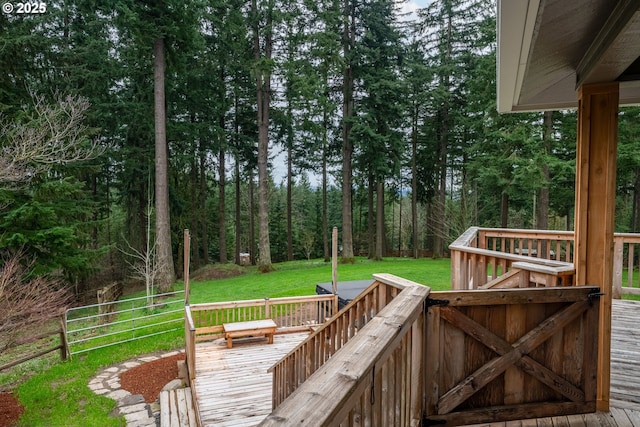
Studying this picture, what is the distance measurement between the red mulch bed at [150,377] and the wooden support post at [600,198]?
21.6 ft

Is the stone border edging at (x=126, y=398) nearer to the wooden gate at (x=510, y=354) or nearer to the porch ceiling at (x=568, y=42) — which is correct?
the wooden gate at (x=510, y=354)

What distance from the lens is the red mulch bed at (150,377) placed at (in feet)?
22.2

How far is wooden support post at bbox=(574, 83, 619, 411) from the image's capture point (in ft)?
8.19

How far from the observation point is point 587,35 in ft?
7.57

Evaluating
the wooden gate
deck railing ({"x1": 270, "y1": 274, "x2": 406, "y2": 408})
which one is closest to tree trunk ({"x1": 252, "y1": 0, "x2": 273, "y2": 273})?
deck railing ({"x1": 270, "y1": 274, "x2": 406, "y2": 408})

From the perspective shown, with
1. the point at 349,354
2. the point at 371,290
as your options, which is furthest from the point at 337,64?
the point at 349,354

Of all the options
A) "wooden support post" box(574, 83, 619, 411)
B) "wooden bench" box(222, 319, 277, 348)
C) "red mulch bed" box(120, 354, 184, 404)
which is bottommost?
"red mulch bed" box(120, 354, 184, 404)

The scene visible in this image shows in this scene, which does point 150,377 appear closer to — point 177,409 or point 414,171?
point 177,409

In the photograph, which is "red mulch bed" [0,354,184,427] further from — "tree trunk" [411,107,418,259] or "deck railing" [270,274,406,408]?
"tree trunk" [411,107,418,259]

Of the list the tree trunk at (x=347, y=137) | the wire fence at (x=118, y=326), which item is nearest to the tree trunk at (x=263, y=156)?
the tree trunk at (x=347, y=137)

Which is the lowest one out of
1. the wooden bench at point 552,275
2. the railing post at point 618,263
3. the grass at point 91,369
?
the grass at point 91,369

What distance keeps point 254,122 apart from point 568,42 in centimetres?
1779

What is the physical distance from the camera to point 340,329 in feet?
8.71

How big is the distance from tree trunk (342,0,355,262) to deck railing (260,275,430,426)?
15.6 meters
